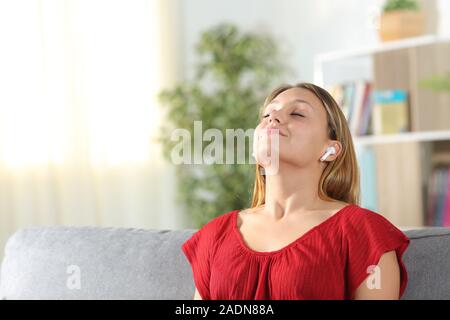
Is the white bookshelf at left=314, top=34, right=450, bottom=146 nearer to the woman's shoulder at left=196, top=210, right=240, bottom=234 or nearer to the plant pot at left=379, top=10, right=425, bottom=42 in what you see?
the plant pot at left=379, top=10, right=425, bottom=42

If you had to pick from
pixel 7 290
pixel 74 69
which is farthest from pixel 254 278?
pixel 74 69

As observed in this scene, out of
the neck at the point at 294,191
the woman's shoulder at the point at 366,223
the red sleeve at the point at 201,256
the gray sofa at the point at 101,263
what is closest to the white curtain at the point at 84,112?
the gray sofa at the point at 101,263

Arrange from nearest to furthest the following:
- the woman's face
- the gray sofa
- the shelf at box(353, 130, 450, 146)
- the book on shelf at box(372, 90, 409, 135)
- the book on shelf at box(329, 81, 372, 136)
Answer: the woman's face < the gray sofa < the shelf at box(353, 130, 450, 146) < the book on shelf at box(372, 90, 409, 135) < the book on shelf at box(329, 81, 372, 136)

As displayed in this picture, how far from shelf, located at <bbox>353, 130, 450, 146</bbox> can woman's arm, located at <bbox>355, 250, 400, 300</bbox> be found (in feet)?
7.79

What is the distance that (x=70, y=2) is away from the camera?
12.9 feet

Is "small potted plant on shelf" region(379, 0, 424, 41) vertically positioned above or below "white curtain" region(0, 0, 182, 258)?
above

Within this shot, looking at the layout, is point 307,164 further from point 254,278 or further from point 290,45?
point 290,45

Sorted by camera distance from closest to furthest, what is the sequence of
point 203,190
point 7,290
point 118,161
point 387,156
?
point 7,290 < point 387,156 < point 118,161 < point 203,190

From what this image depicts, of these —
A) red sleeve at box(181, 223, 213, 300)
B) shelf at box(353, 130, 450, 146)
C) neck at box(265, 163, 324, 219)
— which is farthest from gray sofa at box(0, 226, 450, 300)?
shelf at box(353, 130, 450, 146)

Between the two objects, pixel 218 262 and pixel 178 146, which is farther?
pixel 178 146

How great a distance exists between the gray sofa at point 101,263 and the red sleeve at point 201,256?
0.13 m

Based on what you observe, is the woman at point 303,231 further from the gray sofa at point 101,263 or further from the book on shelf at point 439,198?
the book on shelf at point 439,198

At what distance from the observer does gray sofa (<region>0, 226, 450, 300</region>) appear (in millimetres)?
1646

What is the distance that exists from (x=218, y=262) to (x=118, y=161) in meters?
2.83
